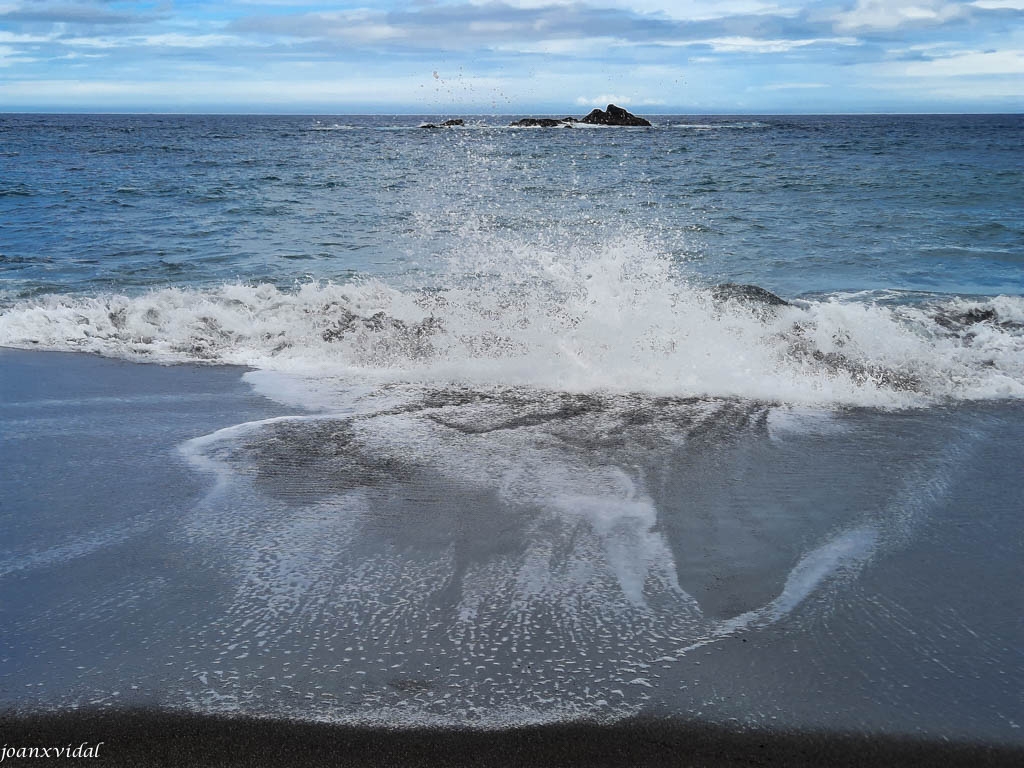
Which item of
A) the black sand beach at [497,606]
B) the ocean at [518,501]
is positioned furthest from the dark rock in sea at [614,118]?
the black sand beach at [497,606]

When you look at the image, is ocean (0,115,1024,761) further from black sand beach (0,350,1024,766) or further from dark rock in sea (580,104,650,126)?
dark rock in sea (580,104,650,126)

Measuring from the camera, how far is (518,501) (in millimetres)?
3617

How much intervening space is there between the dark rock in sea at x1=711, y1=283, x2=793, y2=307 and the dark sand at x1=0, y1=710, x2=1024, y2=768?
5.73 metres

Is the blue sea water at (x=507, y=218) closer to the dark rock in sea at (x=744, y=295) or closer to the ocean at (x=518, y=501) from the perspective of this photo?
the ocean at (x=518, y=501)

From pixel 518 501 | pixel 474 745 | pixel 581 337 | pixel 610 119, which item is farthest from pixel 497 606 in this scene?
pixel 610 119

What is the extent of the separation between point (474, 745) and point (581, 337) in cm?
421

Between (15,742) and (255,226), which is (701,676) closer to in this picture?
(15,742)

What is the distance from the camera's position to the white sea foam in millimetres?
5551

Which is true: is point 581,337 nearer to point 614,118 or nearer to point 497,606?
point 497,606

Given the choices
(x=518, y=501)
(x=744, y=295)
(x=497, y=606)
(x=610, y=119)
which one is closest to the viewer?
(x=497, y=606)

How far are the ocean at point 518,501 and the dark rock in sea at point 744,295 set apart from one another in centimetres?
6

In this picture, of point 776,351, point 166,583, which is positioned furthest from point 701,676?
point 776,351

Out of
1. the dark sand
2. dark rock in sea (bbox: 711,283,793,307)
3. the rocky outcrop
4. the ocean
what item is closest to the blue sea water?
the ocean

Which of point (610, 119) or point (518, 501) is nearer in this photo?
point (518, 501)
